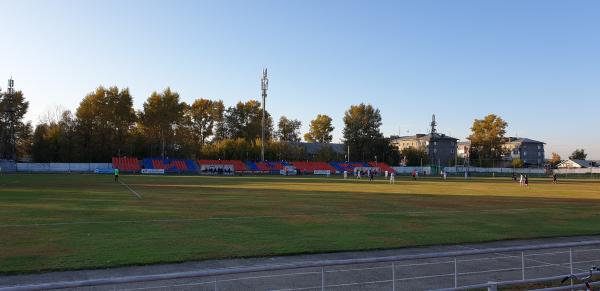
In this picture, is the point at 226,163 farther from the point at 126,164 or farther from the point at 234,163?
the point at 126,164

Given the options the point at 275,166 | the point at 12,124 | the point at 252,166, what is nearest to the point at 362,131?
the point at 275,166

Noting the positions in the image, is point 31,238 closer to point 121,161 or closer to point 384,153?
point 121,161

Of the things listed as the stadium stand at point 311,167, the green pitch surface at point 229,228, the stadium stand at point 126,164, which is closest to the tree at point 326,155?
the stadium stand at point 311,167

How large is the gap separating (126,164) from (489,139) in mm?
97923

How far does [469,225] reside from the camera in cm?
1773

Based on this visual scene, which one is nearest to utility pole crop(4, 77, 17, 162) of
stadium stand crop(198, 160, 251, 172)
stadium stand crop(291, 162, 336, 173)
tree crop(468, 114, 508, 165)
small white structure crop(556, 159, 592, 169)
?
stadium stand crop(198, 160, 251, 172)

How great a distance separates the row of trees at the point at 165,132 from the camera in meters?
101

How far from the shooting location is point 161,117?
363ft

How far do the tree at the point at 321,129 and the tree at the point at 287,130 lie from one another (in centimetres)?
558

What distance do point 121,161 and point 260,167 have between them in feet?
89.1

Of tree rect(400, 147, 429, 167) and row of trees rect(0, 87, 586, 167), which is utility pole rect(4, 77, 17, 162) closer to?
row of trees rect(0, 87, 586, 167)

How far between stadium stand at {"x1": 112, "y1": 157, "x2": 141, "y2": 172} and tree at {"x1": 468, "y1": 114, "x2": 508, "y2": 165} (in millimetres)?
94012

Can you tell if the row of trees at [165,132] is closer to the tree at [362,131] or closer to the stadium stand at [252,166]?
the tree at [362,131]

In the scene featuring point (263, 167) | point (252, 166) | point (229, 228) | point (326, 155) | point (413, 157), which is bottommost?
point (229, 228)
